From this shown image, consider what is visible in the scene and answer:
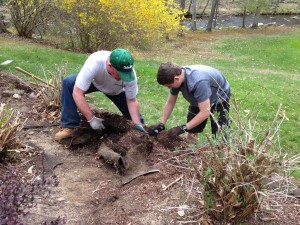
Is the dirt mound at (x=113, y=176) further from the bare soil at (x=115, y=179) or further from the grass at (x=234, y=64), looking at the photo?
the grass at (x=234, y=64)

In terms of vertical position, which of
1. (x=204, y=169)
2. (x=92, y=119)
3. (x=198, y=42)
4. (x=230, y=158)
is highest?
(x=230, y=158)

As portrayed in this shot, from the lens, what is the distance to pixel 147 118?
6613 mm

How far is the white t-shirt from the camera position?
4176 mm

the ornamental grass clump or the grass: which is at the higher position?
the ornamental grass clump

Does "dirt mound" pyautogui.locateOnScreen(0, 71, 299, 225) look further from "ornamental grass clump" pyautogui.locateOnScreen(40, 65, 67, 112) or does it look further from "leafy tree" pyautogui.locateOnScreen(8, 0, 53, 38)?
"leafy tree" pyautogui.locateOnScreen(8, 0, 53, 38)

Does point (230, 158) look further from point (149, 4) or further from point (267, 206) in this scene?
point (149, 4)

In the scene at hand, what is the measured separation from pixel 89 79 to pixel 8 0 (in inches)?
516

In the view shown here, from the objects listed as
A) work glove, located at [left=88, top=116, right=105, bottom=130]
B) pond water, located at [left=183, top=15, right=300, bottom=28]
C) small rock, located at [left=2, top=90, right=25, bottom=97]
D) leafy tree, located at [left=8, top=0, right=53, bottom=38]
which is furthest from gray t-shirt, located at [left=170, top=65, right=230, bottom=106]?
pond water, located at [left=183, top=15, right=300, bottom=28]

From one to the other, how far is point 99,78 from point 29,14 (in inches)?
494

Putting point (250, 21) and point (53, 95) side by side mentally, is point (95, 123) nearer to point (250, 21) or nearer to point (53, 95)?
point (53, 95)

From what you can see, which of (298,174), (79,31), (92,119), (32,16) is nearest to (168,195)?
(92,119)

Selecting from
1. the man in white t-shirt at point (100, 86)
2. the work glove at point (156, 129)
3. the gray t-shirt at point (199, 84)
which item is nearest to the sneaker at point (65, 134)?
the man in white t-shirt at point (100, 86)

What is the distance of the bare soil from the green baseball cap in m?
0.67

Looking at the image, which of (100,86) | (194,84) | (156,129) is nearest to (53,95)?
(100,86)
